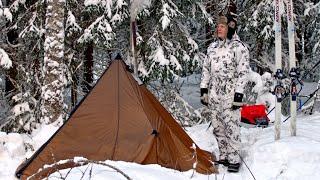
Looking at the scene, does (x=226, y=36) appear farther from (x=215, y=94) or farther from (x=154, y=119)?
(x=154, y=119)

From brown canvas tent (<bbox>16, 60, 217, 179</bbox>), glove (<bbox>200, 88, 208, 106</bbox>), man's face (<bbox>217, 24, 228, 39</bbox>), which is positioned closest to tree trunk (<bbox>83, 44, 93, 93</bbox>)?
brown canvas tent (<bbox>16, 60, 217, 179</bbox>)

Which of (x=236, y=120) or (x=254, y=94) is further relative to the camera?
(x=254, y=94)

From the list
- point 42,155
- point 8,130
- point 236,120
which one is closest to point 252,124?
point 236,120

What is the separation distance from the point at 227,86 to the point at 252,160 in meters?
1.03

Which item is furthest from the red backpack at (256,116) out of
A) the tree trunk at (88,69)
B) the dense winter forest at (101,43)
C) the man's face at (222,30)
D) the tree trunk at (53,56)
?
the tree trunk at (88,69)

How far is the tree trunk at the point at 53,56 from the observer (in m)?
8.10

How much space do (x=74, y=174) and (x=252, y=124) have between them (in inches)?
206

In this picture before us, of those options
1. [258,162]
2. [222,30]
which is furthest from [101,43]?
[258,162]

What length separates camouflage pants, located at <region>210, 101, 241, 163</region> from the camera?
6.16 metres

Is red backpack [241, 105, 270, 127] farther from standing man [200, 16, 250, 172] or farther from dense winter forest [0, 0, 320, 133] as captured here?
dense winter forest [0, 0, 320, 133]

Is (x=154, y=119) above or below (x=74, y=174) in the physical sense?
above

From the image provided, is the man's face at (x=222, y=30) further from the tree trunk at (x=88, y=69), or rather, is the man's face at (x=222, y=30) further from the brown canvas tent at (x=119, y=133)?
the tree trunk at (x=88, y=69)

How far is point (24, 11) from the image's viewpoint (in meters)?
12.4

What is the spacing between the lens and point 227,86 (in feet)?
20.2
